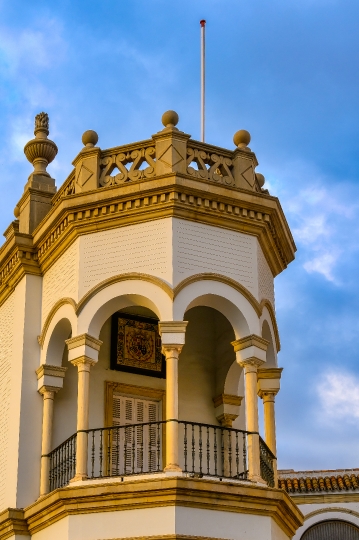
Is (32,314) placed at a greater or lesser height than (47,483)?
greater

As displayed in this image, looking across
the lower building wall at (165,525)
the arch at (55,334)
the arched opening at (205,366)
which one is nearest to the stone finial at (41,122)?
the arch at (55,334)

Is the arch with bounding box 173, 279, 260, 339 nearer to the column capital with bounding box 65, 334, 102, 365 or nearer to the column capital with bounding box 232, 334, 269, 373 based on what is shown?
the column capital with bounding box 232, 334, 269, 373

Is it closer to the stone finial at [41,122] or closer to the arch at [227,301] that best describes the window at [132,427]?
the arch at [227,301]

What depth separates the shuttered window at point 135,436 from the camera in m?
15.8

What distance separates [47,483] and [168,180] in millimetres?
5093

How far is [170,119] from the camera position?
50.5ft

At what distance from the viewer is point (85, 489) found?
13.5 meters

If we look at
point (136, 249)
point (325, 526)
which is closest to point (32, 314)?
point (136, 249)

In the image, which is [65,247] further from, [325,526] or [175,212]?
[325,526]

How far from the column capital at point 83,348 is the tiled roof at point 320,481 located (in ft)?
62.5

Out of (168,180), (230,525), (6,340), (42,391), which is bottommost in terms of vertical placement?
(230,525)

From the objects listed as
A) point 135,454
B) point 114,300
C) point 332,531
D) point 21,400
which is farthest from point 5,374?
point 332,531

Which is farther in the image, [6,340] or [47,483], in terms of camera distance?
[6,340]

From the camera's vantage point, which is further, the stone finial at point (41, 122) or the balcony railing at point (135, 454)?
the stone finial at point (41, 122)
